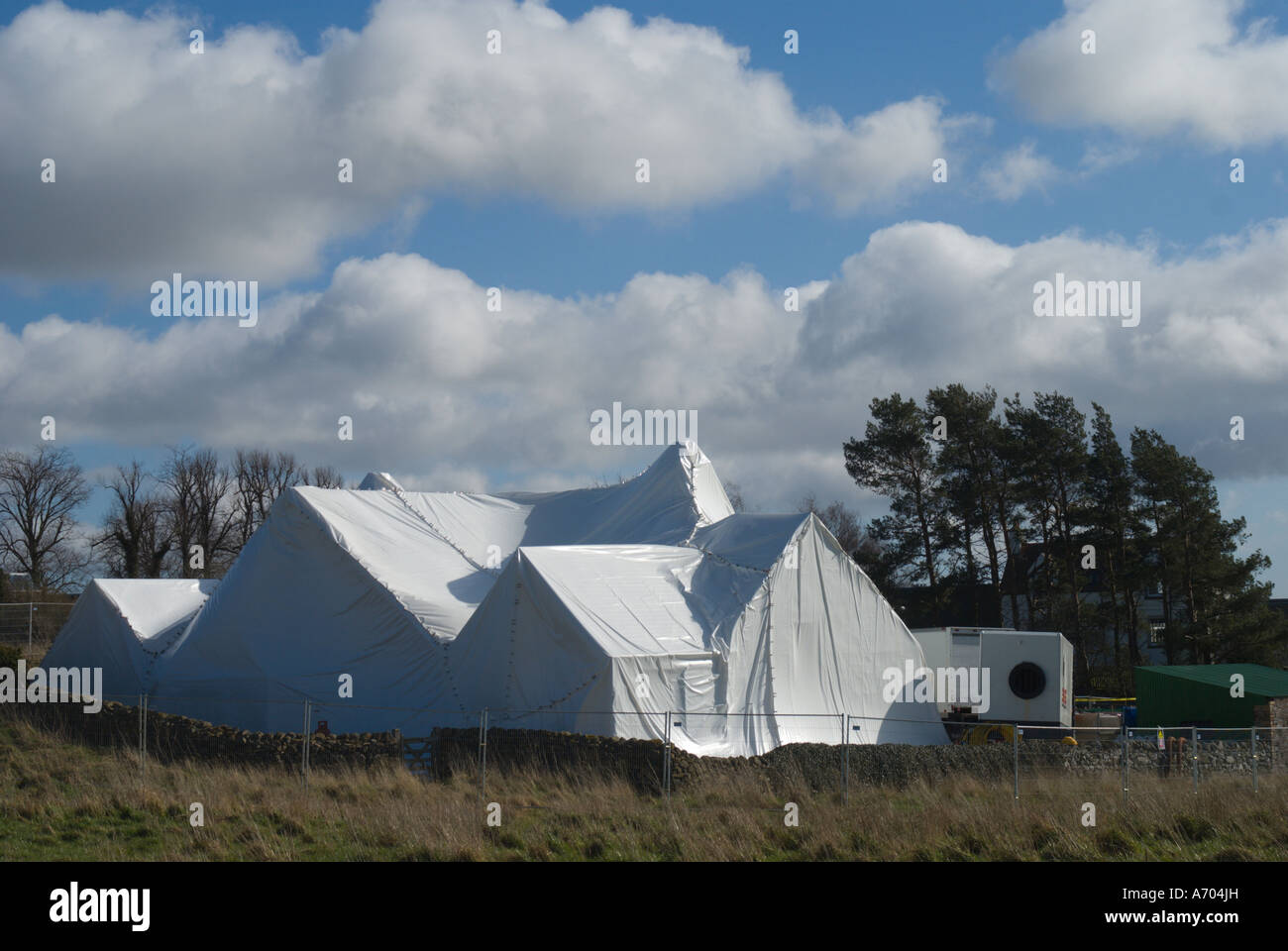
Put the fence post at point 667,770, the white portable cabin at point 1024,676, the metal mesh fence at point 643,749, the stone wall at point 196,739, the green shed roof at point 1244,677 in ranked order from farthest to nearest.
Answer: the white portable cabin at point 1024,676 → the green shed roof at point 1244,677 → the stone wall at point 196,739 → the metal mesh fence at point 643,749 → the fence post at point 667,770

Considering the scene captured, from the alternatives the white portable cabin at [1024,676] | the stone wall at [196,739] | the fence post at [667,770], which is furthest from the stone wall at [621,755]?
the white portable cabin at [1024,676]

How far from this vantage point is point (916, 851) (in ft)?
36.8

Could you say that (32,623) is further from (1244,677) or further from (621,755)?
(1244,677)

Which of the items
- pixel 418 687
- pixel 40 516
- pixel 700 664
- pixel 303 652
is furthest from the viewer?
pixel 40 516

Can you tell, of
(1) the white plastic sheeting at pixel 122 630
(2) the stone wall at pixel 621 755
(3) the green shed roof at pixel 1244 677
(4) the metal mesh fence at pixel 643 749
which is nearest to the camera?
(4) the metal mesh fence at pixel 643 749

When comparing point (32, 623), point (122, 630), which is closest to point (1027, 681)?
point (122, 630)

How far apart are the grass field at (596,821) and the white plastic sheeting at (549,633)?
14.3ft

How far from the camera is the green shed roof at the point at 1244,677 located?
2769 cm

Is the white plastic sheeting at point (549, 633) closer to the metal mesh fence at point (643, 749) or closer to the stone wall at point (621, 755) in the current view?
the metal mesh fence at point (643, 749)

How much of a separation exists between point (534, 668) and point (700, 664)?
3165 millimetres

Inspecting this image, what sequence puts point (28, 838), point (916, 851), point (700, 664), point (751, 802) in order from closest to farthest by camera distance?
point (916, 851) → point (28, 838) → point (751, 802) → point (700, 664)

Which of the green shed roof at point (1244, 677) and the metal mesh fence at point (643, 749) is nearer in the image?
the metal mesh fence at point (643, 749)
